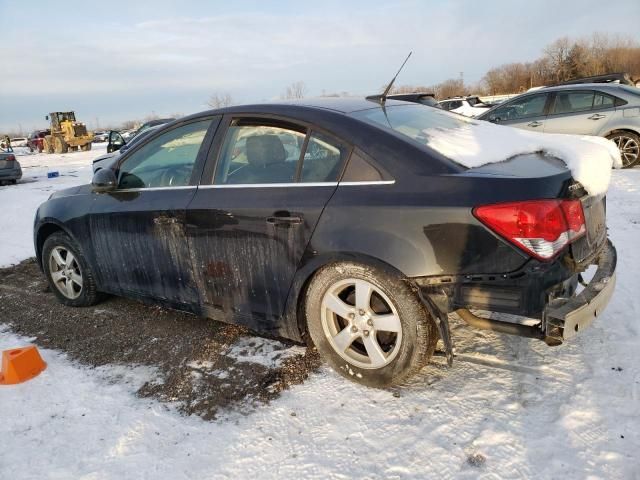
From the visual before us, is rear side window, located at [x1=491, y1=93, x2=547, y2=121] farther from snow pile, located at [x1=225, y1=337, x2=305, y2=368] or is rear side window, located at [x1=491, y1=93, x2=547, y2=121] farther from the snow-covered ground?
snow pile, located at [x1=225, y1=337, x2=305, y2=368]

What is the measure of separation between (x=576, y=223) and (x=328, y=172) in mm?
1288

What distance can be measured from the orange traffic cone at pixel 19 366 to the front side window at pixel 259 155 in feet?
5.51

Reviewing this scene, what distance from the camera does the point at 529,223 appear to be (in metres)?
2.20

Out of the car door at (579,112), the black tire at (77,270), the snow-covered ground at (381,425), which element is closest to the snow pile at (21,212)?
the black tire at (77,270)

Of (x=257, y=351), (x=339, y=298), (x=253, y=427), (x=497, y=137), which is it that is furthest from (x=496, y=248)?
(x=257, y=351)

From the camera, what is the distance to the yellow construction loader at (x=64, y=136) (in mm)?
35625

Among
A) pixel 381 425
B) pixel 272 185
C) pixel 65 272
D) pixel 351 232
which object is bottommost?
pixel 381 425

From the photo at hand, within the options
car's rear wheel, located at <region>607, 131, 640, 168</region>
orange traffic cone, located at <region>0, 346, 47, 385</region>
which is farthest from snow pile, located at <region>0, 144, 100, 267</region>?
car's rear wheel, located at <region>607, 131, 640, 168</region>

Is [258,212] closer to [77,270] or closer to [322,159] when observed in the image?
[322,159]

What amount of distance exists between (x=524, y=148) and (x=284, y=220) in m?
1.46

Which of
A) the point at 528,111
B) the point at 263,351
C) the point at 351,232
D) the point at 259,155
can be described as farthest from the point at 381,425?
the point at 528,111

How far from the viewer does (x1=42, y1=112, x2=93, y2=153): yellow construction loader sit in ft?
117

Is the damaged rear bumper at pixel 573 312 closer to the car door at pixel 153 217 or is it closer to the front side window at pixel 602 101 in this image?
the car door at pixel 153 217

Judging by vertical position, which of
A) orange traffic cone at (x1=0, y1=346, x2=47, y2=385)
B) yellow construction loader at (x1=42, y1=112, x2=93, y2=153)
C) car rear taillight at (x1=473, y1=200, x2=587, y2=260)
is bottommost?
orange traffic cone at (x1=0, y1=346, x2=47, y2=385)
